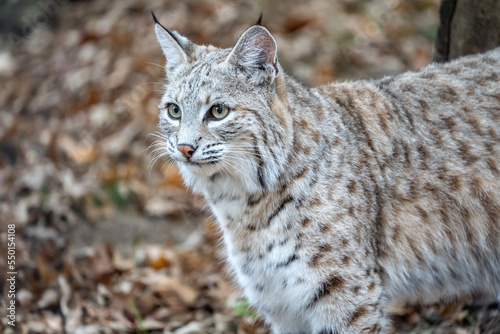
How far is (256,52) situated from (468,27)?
75.3 inches

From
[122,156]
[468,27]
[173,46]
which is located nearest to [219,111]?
[173,46]

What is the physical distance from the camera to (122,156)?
692 cm

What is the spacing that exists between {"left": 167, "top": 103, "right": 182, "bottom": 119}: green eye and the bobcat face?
1cm

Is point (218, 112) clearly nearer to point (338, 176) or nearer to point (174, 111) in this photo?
point (174, 111)

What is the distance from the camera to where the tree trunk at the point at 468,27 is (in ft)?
14.3

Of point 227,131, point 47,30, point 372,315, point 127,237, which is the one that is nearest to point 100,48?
point 47,30

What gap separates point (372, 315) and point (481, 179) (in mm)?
1069

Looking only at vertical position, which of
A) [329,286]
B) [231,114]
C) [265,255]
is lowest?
[329,286]

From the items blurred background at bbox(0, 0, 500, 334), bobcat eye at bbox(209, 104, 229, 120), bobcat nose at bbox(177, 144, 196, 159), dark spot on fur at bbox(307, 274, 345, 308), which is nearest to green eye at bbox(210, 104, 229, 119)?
bobcat eye at bbox(209, 104, 229, 120)

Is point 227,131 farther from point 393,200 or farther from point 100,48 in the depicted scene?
point 100,48

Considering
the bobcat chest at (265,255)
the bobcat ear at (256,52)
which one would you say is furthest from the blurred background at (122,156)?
the bobcat ear at (256,52)

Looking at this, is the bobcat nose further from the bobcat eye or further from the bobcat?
the bobcat eye

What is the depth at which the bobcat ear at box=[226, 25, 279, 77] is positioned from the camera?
10.9ft

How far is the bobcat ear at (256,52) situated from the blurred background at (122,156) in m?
1.40
